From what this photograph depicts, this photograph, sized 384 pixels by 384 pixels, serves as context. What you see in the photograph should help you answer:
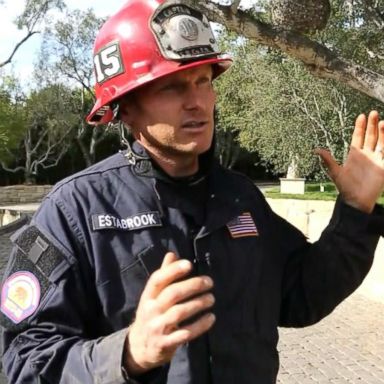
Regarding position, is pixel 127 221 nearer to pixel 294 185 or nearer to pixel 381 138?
pixel 381 138

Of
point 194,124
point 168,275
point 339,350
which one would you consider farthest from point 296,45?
point 168,275

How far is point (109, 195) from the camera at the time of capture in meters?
1.94

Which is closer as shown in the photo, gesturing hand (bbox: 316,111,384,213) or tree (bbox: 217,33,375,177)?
gesturing hand (bbox: 316,111,384,213)

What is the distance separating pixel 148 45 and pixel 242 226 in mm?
610

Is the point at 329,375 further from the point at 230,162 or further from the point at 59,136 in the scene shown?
the point at 230,162

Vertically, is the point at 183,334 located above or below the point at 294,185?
above

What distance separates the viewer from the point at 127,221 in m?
1.88

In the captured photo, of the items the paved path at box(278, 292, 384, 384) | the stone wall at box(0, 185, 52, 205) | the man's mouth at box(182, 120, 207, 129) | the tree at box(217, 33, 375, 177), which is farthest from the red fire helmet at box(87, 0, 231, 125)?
the stone wall at box(0, 185, 52, 205)

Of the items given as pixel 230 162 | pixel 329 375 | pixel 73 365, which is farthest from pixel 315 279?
pixel 230 162

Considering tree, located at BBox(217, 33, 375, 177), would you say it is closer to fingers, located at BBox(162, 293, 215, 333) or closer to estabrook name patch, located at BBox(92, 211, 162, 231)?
estabrook name patch, located at BBox(92, 211, 162, 231)

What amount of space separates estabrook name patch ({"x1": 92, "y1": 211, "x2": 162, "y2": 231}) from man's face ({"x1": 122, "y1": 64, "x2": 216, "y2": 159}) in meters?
0.23

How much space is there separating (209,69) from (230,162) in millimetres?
44135

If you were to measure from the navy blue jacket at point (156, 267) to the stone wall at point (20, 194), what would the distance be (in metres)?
30.5

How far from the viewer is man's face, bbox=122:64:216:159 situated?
6.48 feet
